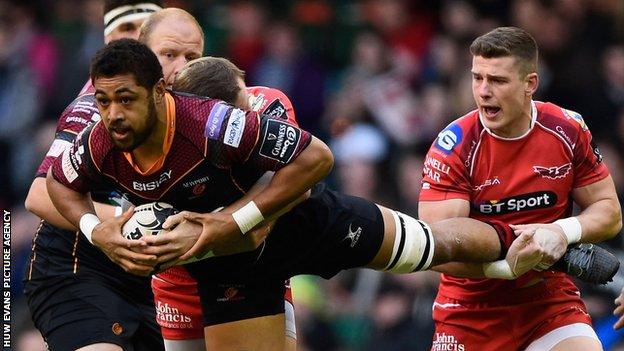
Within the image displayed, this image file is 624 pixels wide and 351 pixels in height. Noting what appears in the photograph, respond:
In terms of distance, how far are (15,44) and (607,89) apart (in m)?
6.35

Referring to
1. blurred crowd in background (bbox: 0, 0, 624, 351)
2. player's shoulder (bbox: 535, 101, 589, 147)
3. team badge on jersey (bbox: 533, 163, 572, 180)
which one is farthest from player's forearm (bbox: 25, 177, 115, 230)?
blurred crowd in background (bbox: 0, 0, 624, 351)

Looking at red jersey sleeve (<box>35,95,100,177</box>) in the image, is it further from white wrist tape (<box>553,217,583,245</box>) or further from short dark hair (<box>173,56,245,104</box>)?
white wrist tape (<box>553,217,583,245</box>)

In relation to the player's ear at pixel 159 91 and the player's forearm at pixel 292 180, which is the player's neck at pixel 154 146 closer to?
the player's ear at pixel 159 91

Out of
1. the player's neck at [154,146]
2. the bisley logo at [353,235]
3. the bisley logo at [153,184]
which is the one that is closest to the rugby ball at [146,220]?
the bisley logo at [153,184]

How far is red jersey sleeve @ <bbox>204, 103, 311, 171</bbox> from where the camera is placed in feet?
22.3

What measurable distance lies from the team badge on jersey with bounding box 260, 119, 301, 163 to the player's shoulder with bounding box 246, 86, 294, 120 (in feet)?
2.56

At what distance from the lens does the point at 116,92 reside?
21.9 feet

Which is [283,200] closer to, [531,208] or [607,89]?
[531,208]

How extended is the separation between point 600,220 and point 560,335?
67 cm

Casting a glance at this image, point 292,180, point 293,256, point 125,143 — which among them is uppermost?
point 125,143

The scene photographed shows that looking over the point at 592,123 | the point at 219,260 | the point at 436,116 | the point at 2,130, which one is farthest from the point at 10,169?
the point at 219,260

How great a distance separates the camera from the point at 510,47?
783cm

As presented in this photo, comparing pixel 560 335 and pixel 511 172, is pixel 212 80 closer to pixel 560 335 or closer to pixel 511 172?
pixel 511 172

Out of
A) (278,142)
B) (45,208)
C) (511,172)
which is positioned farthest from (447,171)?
(45,208)
